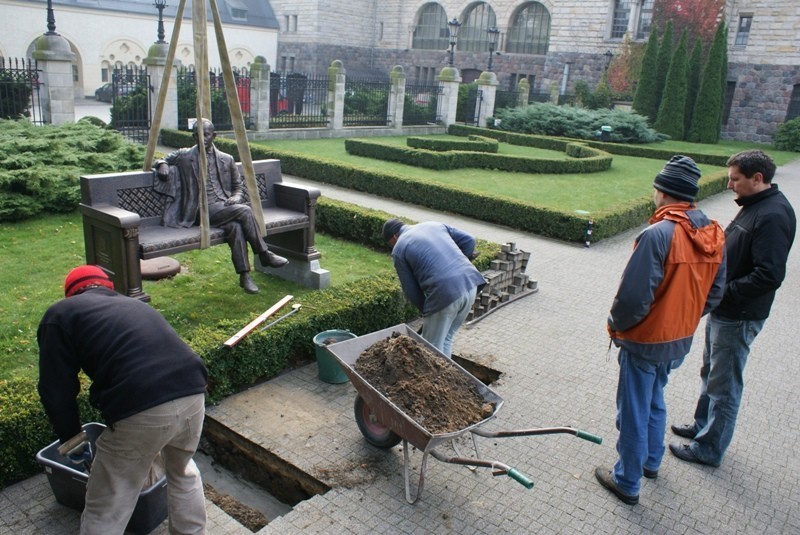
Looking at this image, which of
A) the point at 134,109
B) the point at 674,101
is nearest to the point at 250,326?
the point at 134,109

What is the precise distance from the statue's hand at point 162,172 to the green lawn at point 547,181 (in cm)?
741

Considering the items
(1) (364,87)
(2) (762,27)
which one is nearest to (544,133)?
(1) (364,87)

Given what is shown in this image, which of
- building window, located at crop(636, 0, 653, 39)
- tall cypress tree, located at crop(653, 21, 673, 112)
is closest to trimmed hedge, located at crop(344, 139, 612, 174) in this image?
tall cypress tree, located at crop(653, 21, 673, 112)

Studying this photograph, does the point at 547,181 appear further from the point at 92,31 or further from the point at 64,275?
the point at 92,31

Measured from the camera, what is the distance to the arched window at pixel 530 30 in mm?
43375

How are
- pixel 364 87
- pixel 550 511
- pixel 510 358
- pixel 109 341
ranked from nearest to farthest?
pixel 109 341, pixel 550 511, pixel 510 358, pixel 364 87

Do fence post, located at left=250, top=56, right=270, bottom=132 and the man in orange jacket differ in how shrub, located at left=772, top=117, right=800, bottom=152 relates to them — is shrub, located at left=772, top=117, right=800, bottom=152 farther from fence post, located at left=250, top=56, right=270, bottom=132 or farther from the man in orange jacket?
the man in orange jacket

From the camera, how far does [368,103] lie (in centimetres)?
2678

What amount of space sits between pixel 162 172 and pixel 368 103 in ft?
68.9

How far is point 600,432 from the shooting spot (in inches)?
209

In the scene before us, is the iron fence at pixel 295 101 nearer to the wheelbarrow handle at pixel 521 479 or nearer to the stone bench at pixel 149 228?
the stone bench at pixel 149 228

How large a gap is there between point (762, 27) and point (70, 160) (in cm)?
3467

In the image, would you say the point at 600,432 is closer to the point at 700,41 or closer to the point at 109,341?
the point at 109,341

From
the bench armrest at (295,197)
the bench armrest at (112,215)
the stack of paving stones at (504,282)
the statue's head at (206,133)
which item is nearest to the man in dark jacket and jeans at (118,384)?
the bench armrest at (112,215)
